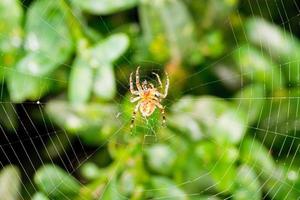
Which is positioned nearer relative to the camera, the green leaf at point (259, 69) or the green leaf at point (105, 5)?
the green leaf at point (105, 5)

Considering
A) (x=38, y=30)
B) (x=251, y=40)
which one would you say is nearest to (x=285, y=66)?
(x=251, y=40)

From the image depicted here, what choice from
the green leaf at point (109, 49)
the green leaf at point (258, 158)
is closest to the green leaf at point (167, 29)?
the green leaf at point (109, 49)

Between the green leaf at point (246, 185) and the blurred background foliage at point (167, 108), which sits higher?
the blurred background foliage at point (167, 108)

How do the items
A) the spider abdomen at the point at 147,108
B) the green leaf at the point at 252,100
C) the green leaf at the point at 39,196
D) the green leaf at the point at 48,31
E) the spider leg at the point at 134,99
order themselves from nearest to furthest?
the green leaf at the point at 39,196 < the green leaf at the point at 48,31 < the green leaf at the point at 252,100 < the spider leg at the point at 134,99 < the spider abdomen at the point at 147,108

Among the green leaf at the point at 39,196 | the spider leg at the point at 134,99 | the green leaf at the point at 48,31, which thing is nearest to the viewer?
the green leaf at the point at 39,196

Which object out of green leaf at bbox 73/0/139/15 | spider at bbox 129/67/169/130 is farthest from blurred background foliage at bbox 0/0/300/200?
spider at bbox 129/67/169/130

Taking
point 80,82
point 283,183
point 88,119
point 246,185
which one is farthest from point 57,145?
point 283,183

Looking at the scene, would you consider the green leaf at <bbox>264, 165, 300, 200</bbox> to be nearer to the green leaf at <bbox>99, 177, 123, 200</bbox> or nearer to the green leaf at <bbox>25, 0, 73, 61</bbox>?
the green leaf at <bbox>99, 177, 123, 200</bbox>

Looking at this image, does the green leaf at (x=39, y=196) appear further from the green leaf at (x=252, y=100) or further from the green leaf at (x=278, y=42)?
the green leaf at (x=278, y=42)

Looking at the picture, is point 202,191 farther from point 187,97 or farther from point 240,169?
point 187,97
